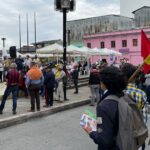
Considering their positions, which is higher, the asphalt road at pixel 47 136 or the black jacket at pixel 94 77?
the black jacket at pixel 94 77

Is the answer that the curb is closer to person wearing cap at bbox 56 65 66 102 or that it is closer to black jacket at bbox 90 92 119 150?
person wearing cap at bbox 56 65 66 102

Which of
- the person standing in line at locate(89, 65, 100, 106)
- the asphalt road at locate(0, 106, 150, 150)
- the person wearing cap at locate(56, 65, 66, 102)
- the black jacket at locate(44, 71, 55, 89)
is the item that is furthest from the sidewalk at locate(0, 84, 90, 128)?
the person standing in line at locate(89, 65, 100, 106)

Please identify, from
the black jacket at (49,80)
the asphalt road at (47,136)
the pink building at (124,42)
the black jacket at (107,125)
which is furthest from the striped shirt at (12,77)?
the pink building at (124,42)

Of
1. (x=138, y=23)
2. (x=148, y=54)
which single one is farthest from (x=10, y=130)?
(x=138, y=23)

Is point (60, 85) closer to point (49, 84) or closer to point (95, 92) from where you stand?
point (95, 92)

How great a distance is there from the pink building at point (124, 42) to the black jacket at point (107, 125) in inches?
2232

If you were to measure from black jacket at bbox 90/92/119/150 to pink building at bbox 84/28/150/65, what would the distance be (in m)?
56.7

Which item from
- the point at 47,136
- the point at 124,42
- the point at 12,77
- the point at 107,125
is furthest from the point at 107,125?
the point at 124,42

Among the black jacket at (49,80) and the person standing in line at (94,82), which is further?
the person standing in line at (94,82)

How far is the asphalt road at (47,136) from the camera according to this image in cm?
823

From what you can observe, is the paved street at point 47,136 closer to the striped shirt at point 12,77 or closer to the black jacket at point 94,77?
the striped shirt at point 12,77

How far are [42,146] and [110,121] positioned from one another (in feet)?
16.8

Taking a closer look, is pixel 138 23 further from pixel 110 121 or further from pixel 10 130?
pixel 110 121

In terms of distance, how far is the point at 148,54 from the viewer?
5.95m
